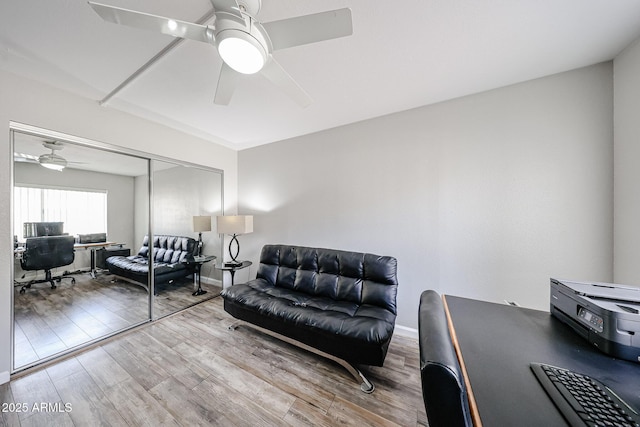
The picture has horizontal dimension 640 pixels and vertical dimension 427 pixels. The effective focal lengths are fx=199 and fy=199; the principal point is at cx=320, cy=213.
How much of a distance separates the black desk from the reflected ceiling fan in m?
3.36

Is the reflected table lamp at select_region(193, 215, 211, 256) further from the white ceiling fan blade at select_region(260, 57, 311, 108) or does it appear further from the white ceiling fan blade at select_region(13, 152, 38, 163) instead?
the white ceiling fan blade at select_region(260, 57, 311, 108)

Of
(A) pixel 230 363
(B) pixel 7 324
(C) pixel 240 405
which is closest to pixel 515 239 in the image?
(C) pixel 240 405

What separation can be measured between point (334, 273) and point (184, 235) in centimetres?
230

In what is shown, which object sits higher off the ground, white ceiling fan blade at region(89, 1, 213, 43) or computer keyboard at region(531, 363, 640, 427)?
white ceiling fan blade at region(89, 1, 213, 43)

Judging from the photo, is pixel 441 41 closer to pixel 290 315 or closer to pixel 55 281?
pixel 290 315

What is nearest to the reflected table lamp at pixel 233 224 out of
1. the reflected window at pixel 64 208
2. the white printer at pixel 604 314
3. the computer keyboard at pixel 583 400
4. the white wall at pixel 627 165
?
the reflected window at pixel 64 208

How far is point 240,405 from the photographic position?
1.41 m

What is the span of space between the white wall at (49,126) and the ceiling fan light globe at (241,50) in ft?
6.69

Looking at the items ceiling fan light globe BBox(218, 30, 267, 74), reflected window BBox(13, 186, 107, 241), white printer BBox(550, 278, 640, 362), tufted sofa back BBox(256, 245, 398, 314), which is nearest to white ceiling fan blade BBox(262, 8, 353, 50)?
ceiling fan light globe BBox(218, 30, 267, 74)

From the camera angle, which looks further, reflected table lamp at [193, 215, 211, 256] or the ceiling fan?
reflected table lamp at [193, 215, 211, 256]

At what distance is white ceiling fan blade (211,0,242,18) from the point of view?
0.89 metres

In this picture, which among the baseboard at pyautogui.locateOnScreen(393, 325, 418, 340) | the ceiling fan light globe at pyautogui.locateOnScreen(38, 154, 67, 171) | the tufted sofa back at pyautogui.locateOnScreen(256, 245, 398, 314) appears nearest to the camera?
the ceiling fan light globe at pyautogui.locateOnScreen(38, 154, 67, 171)

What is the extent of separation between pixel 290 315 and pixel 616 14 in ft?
9.94

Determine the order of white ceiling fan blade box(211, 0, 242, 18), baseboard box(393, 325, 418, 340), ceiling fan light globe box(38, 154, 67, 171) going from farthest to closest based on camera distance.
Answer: baseboard box(393, 325, 418, 340) < ceiling fan light globe box(38, 154, 67, 171) < white ceiling fan blade box(211, 0, 242, 18)
